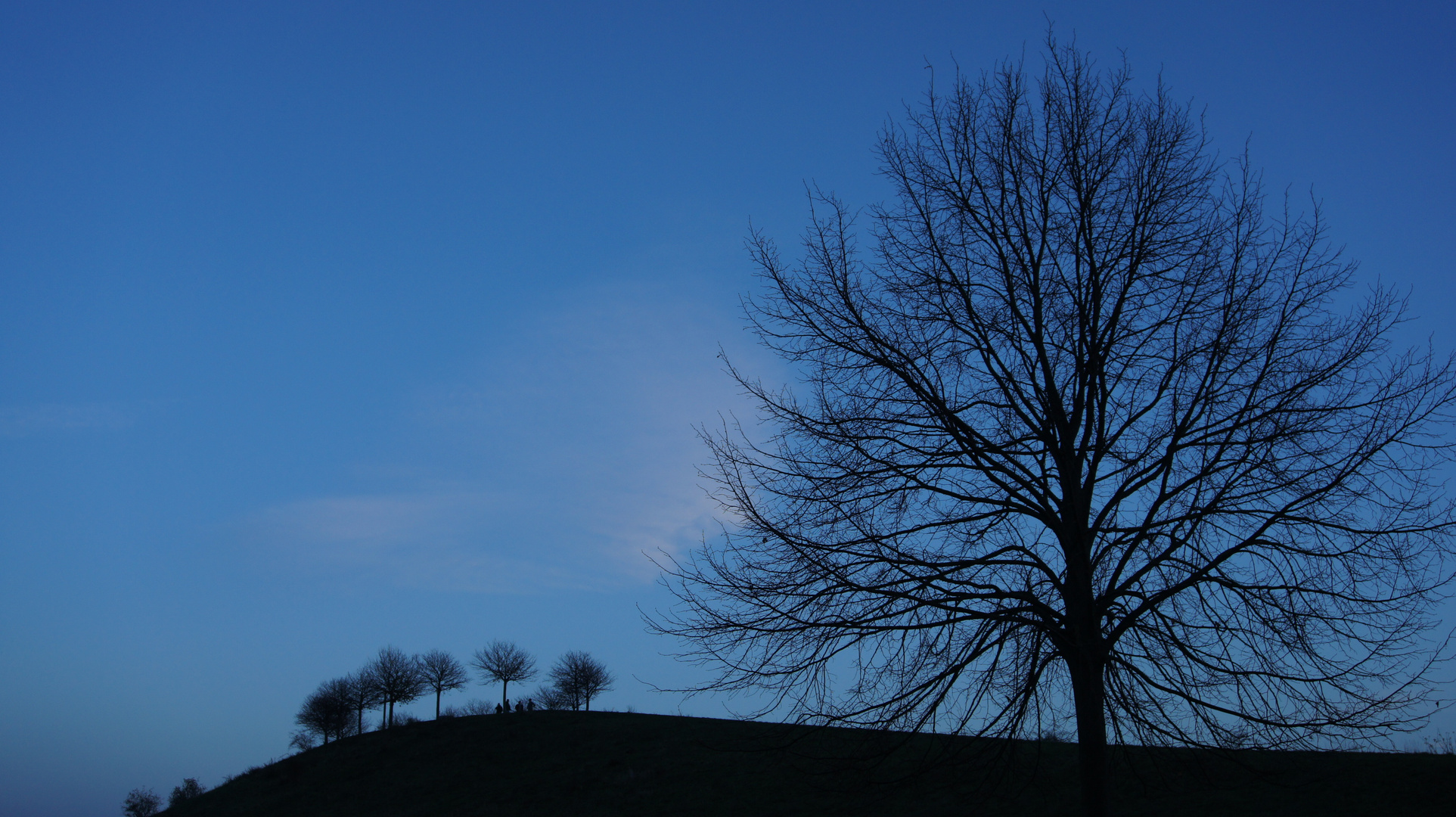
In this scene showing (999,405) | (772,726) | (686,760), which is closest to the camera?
(772,726)

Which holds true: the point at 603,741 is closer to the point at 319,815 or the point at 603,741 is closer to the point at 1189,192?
the point at 319,815

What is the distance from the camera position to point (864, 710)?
5797 millimetres

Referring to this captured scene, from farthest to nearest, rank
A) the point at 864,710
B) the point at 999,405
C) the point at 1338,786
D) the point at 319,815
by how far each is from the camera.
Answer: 1. the point at 319,815
2. the point at 1338,786
3. the point at 999,405
4. the point at 864,710

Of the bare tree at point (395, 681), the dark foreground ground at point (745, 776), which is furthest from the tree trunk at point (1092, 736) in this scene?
the bare tree at point (395, 681)

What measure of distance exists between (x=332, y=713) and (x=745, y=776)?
55.9 m

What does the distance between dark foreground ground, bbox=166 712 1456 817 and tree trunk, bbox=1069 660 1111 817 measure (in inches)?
9.3

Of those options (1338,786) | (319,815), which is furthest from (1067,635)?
(319,815)

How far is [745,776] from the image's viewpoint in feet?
99.6

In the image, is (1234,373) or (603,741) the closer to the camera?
(1234,373)

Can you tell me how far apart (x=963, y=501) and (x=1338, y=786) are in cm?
1483

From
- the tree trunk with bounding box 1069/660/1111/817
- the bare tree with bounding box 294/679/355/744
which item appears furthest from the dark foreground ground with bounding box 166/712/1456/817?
the bare tree with bounding box 294/679/355/744

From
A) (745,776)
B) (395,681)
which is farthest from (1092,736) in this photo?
(395,681)

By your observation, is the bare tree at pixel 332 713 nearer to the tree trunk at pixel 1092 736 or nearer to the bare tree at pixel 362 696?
the bare tree at pixel 362 696

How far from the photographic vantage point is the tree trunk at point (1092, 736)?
5.57 metres
